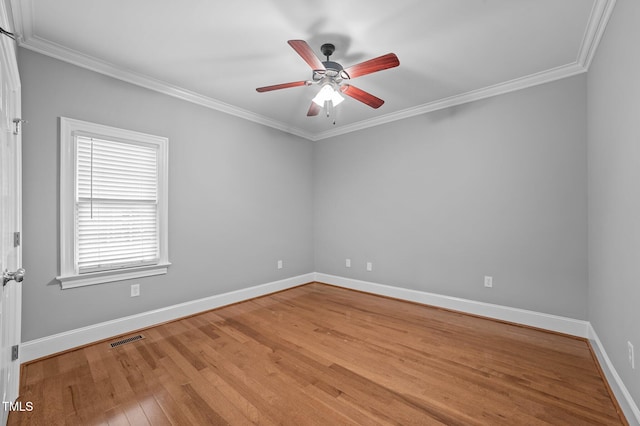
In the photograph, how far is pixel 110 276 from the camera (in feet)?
9.41

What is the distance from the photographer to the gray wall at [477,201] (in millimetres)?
2945

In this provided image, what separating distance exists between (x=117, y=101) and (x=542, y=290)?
16.1 ft

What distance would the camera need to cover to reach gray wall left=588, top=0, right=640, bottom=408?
167 cm

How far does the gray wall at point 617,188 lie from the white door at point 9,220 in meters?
3.40

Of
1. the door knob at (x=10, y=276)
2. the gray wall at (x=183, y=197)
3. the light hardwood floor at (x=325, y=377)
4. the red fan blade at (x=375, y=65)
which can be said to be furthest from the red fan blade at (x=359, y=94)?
the door knob at (x=10, y=276)

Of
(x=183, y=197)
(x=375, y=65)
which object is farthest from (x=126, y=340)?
(x=375, y=65)

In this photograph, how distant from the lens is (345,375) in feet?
7.23

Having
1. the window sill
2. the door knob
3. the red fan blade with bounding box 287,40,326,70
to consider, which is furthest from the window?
the red fan blade with bounding box 287,40,326,70

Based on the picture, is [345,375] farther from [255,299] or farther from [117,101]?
[117,101]

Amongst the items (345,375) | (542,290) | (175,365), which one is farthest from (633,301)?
(175,365)

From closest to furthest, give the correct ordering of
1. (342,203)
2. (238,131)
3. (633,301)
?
1. (633,301)
2. (238,131)
3. (342,203)

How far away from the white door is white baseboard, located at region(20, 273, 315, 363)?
0.53 metres

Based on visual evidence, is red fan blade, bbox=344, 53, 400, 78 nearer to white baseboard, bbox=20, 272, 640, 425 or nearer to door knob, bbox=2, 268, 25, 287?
door knob, bbox=2, 268, 25, 287

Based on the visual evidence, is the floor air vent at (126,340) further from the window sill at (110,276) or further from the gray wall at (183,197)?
the window sill at (110,276)
